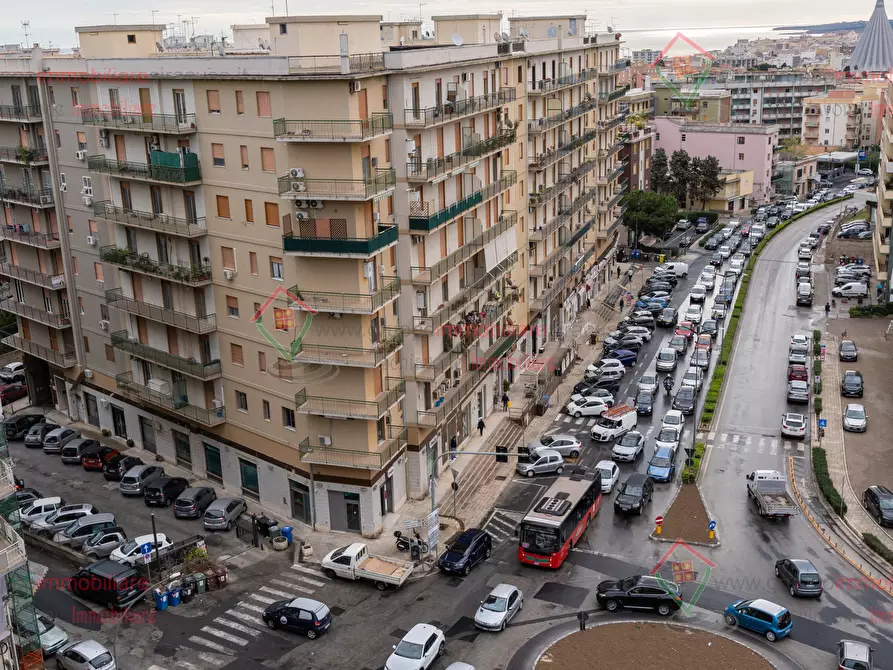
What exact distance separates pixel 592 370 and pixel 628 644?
1355 inches

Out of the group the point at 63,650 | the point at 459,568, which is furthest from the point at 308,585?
the point at 63,650

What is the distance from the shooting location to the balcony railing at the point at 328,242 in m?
42.9

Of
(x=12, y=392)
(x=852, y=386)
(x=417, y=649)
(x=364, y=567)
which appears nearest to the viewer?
(x=417, y=649)

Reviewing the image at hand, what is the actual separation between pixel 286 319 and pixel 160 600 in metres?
14.2

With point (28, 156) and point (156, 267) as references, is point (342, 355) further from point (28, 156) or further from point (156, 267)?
point (28, 156)

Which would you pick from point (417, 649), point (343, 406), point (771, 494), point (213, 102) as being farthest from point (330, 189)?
point (771, 494)

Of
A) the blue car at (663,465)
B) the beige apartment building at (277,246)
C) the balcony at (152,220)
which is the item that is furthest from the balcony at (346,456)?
the blue car at (663,465)

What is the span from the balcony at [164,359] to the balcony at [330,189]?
1230 cm

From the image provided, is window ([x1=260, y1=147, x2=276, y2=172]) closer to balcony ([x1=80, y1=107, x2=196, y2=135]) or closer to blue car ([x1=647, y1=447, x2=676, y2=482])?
balcony ([x1=80, y1=107, x2=196, y2=135])

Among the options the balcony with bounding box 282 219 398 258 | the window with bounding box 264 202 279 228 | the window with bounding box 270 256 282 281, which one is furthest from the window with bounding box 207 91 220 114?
the window with bounding box 270 256 282 281

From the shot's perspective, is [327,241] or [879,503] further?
[879,503]

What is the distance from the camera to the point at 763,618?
3844cm

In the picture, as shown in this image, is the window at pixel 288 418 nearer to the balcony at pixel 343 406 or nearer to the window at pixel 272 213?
the balcony at pixel 343 406

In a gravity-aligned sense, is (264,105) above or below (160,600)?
above
